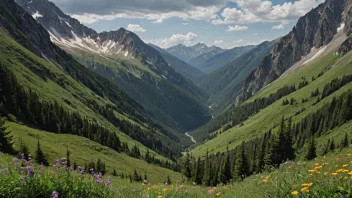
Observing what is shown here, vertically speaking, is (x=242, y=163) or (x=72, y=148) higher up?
(x=242, y=163)

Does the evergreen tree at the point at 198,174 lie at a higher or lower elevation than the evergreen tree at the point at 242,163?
lower

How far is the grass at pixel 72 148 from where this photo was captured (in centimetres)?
8570

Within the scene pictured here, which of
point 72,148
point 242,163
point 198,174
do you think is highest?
point 242,163

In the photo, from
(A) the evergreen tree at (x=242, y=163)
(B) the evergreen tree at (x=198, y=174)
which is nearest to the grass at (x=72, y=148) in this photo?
(B) the evergreen tree at (x=198, y=174)

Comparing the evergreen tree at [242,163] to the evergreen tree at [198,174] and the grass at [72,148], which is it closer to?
Answer: the evergreen tree at [198,174]

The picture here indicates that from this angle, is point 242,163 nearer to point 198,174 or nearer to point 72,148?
point 198,174

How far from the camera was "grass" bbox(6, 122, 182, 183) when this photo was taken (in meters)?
85.7

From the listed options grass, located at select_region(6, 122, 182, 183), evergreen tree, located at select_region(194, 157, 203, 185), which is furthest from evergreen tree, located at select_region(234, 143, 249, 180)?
grass, located at select_region(6, 122, 182, 183)

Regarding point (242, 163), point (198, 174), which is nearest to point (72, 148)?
point (198, 174)

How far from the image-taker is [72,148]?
111 meters

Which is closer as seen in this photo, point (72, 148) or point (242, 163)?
point (242, 163)

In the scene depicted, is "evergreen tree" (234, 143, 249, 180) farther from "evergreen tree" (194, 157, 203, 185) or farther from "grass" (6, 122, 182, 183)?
"grass" (6, 122, 182, 183)

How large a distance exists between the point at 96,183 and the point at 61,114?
13814cm

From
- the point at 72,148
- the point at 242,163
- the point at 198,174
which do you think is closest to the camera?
the point at 242,163
